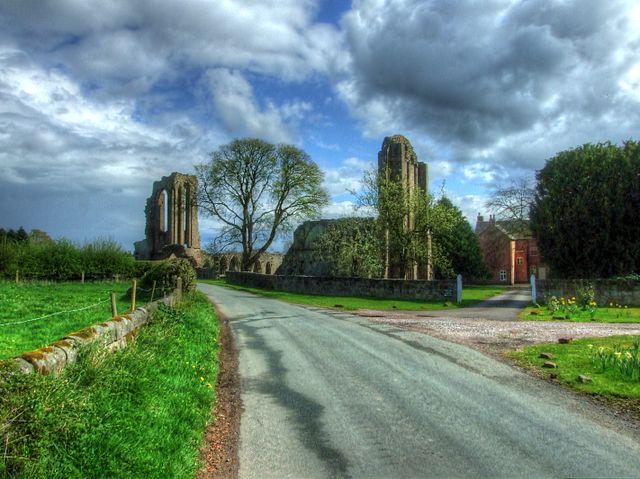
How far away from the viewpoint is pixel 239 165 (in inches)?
2137

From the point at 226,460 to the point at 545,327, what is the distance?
14.3m

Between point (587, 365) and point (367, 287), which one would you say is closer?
point (587, 365)

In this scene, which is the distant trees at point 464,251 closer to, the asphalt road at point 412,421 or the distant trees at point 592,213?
the distant trees at point 592,213

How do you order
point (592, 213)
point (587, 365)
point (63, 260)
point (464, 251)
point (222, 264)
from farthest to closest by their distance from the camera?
point (222, 264) < point (464, 251) < point (63, 260) < point (592, 213) < point (587, 365)

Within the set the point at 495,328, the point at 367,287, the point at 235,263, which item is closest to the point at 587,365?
the point at 495,328

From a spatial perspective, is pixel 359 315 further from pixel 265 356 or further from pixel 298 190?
pixel 298 190

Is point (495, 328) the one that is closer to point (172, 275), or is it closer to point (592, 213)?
point (172, 275)

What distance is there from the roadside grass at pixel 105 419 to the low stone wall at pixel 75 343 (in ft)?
0.46

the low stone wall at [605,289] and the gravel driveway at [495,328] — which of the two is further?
the low stone wall at [605,289]

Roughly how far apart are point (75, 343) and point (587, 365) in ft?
29.9

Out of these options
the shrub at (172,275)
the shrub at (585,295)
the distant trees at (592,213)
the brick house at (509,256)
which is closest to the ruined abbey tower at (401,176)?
the distant trees at (592,213)

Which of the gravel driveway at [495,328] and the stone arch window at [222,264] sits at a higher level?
the stone arch window at [222,264]

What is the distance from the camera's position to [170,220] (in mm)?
75062

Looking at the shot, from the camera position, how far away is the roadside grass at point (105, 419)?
4.20 m
